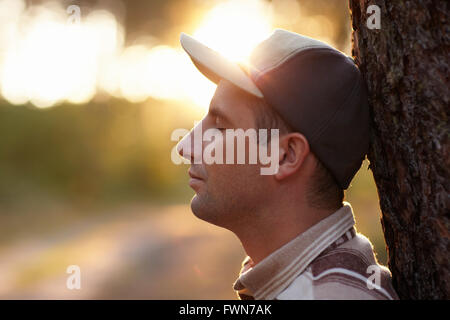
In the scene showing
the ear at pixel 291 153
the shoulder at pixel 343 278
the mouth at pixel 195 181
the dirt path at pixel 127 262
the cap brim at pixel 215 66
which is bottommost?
the dirt path at pixel 127 262

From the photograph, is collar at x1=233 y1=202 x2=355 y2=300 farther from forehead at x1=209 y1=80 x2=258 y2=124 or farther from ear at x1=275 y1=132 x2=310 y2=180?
forehead at x1=209 y1=80 x2=258 y2=124

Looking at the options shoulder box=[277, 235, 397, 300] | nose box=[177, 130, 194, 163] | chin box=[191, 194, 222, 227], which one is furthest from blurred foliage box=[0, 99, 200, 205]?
shoulder box=[277, 235, 397, 300]

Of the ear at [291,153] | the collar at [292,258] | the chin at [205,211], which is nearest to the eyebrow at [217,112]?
the ear at [291,153]

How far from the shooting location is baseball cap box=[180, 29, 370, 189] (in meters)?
2.17

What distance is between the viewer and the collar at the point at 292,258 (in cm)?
206

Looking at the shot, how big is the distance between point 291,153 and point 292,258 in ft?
1.48

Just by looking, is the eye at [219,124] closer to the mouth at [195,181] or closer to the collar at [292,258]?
the mouth at [195,181]

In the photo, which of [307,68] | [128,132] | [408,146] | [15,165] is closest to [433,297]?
[408,146]

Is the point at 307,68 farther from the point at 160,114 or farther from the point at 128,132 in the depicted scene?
the point at 160,114

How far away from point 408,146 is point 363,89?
34 cm

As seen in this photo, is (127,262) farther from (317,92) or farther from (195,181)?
(317,92)

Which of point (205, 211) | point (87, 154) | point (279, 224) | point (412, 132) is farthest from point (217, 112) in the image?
point (87, 154)

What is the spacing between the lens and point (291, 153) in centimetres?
224

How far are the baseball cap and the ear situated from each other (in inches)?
1.2
